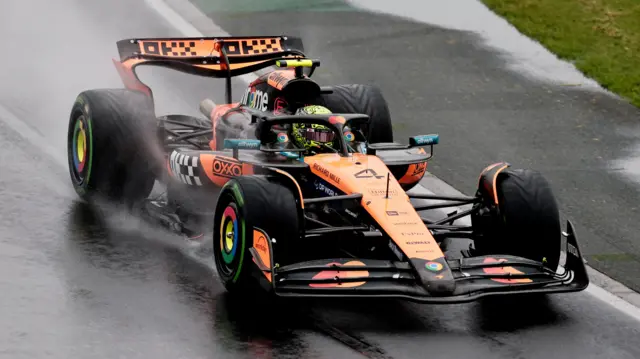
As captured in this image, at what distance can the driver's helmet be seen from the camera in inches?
434

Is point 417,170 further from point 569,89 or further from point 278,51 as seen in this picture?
point 569,89

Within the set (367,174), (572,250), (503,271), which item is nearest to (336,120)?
(367,174)

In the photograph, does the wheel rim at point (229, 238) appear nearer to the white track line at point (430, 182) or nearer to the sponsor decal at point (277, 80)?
the sponsor decal at point (277, 80)

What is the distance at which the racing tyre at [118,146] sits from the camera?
11820mm

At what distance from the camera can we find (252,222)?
31.1ft

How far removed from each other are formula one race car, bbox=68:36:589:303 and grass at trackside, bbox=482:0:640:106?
5084 millimetres

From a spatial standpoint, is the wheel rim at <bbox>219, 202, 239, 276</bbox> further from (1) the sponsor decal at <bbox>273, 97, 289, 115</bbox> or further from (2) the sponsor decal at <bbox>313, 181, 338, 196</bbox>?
(1) the sponsor decal at <bbox>273, 97, 289, 115</bbox>

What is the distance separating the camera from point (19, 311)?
945 cm

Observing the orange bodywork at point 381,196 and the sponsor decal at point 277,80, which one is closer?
the orange bodywork at point 381,196

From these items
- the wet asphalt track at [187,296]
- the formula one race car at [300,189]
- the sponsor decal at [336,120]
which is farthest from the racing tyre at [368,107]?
the sponsor decal at [336,120]

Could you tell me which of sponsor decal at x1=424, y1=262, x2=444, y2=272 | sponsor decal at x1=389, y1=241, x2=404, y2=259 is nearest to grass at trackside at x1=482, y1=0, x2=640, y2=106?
sponsor decal at x1=389, y1=241, x2=404, y2=259

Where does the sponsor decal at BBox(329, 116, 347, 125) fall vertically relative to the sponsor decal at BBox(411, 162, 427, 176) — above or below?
above

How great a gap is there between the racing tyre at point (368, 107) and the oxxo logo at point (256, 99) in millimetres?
677

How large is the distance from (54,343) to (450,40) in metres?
10.5
